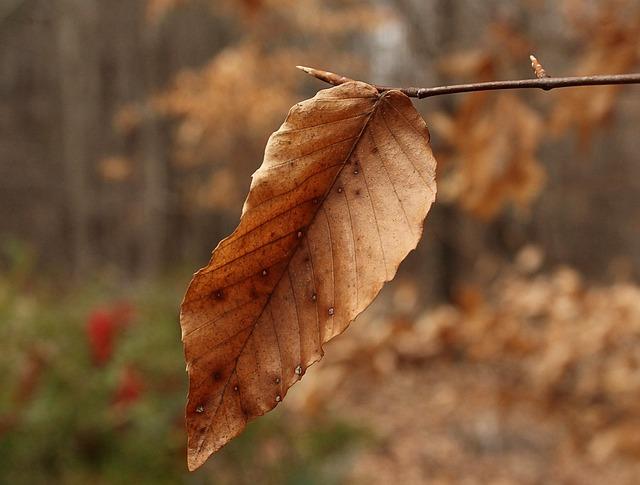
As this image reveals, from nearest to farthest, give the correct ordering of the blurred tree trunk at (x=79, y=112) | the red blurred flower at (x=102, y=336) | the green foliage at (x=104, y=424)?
the green foliage at (x=104, y=424)
the red blurred flower at (x=102, y=336)
the blurred tree trunk at (x=79, y=112)

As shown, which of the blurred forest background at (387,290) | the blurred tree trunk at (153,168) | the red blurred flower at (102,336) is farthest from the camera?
the blurred tree trunk at (153,168)

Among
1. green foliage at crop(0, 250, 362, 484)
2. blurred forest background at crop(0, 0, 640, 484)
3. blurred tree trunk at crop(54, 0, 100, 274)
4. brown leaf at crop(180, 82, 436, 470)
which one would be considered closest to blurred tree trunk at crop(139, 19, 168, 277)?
blurred forest background at crop(0, 0, 640, 484)

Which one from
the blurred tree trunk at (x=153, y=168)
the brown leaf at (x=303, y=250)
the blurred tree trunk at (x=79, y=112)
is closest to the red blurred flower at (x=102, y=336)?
the brown leaf at (x=303, y=250)

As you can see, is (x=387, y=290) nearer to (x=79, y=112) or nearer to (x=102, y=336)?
(x=79, y=112)

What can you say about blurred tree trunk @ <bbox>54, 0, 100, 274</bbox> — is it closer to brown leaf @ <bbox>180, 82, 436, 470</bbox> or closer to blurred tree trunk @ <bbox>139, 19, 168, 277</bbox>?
blurred tree trunk @ <bbox>139, 19, 168, 277</bbox>

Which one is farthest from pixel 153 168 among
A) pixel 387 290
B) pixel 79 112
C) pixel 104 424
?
pixel 104 424

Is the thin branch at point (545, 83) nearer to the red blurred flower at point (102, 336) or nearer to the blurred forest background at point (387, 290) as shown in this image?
the blurred forest background at point (387, 290)
